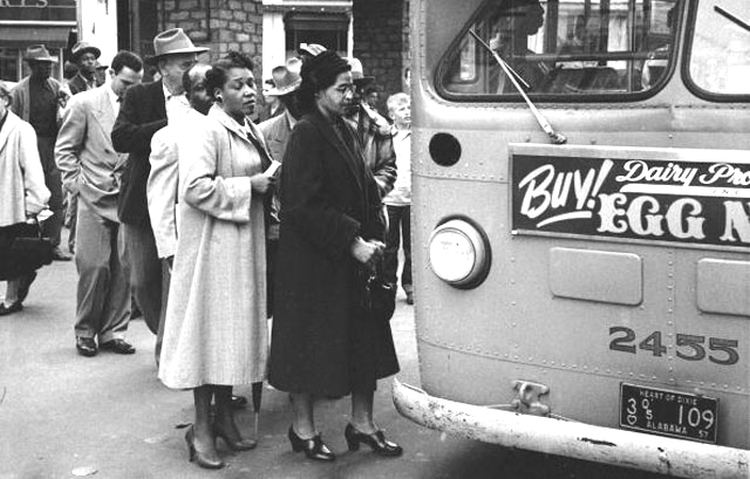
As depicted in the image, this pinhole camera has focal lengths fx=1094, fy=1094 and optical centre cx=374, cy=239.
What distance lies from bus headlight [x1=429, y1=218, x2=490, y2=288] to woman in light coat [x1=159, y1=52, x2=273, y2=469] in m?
1.02

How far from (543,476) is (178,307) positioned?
6.02 ft

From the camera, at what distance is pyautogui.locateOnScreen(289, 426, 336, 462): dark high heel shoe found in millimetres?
5105

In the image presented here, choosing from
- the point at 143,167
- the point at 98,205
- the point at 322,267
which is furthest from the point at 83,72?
the point at 322,267

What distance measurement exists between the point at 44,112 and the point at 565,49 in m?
8.07

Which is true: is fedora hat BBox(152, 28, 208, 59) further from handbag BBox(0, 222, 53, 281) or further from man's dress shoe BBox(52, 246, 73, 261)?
man's dress shoe BBox(52, 246, 73, 261)

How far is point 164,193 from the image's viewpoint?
5.73 m

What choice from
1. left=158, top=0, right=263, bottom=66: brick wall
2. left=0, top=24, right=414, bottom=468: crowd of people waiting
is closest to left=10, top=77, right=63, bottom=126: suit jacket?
left=158, top=0, right=263, bottom=66: brick wall

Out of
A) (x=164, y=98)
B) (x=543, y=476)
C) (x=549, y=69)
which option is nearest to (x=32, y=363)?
(x=164, y=98)

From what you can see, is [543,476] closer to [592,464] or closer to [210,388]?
[592,464]

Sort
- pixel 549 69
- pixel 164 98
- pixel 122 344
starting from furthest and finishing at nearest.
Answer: pixel 122 344 → pixel 164 98 → pixel 549 69

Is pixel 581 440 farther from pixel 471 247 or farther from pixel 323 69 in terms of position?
pixel 323 69

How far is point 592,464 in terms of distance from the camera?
5.14 m

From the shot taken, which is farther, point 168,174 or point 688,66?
point 168,174

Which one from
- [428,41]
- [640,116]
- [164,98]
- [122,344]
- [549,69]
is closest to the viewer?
[640,116]
